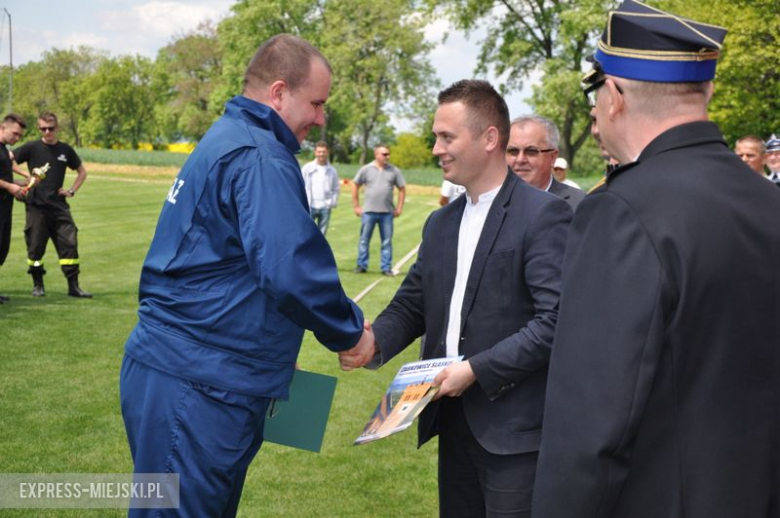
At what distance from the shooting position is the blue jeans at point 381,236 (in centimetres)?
1664

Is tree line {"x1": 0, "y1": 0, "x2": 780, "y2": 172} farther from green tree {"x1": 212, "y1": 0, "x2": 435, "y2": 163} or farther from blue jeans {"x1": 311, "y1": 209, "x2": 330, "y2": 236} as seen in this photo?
blue jeans {"x1": 311, "y1": 209, "x2": 330, "y2": 236}

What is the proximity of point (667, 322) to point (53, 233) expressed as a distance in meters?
12.1

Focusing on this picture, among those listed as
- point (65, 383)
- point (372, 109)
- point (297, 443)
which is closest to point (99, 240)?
point (65, 383)

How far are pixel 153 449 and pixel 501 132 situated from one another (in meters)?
1.86

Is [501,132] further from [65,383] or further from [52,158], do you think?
[52,158]

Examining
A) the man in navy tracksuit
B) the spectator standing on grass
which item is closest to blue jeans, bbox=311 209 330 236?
the spectator standing on grass

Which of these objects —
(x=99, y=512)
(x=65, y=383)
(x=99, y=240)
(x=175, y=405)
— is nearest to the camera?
(x=175, y=405)

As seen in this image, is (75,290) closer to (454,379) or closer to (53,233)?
(53,233)

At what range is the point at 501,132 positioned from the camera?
141 inches

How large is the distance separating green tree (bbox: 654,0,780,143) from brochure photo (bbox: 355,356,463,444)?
4124 cm

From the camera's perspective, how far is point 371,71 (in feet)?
259

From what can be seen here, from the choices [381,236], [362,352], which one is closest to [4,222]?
[381,236]

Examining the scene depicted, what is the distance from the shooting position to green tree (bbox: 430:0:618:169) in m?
52.5

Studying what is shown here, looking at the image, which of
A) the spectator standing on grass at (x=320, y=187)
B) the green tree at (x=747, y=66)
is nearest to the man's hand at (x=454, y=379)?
the spectator standing on grass at (x=320, y=187)
